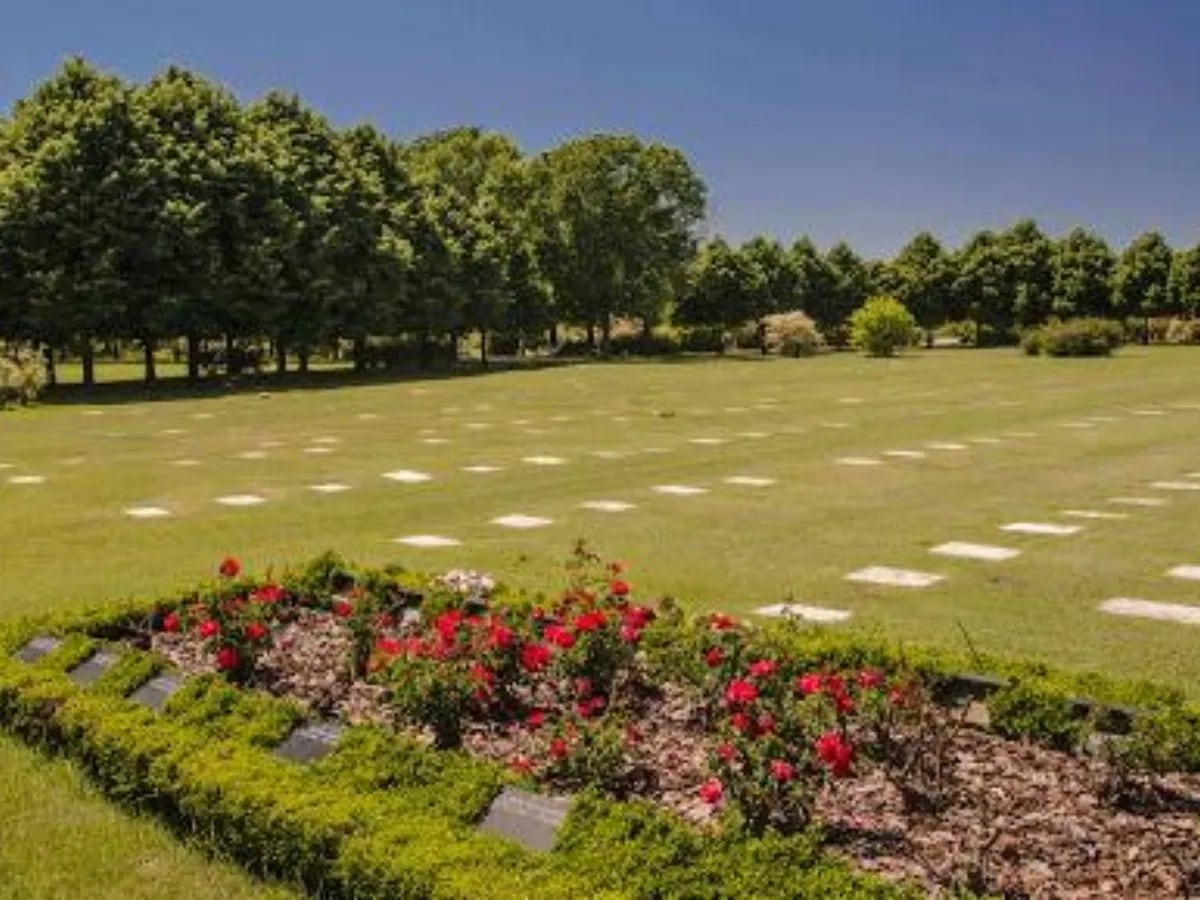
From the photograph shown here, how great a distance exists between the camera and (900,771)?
670 cm

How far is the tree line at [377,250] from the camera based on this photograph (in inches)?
1929

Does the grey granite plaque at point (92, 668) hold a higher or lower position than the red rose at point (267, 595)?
lower

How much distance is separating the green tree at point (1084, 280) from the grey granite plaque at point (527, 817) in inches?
4088

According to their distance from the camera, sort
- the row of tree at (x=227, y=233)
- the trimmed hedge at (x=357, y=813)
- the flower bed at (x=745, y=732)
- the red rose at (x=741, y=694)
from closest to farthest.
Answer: the trimmed hedge at (x=357, y=813) < the flower bed at (x=745, y=732) < the red rose at (x=741, y=694) < the row of tree at (x=227, y=233)

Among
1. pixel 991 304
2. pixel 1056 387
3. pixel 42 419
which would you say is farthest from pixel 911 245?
pixel 42 419

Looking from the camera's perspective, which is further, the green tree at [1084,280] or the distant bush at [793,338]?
the green tree at [1084,280]

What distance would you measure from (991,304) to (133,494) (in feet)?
313

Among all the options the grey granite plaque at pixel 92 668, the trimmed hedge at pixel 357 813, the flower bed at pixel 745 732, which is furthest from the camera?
the grey granite plaque at pixel 92 668

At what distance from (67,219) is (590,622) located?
1824 inches

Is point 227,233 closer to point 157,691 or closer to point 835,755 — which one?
point 157,691

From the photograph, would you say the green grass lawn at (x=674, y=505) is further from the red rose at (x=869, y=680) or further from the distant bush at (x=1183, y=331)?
the distant bush at (x=1183, y=331)

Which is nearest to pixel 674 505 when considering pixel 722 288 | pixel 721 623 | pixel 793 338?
pixel 721 623

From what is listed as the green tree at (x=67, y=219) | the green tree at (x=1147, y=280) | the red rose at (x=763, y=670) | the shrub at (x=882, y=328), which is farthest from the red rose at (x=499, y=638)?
the green tree at (x=1147, y=280)

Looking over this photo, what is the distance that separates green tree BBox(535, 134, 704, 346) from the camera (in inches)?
3418
